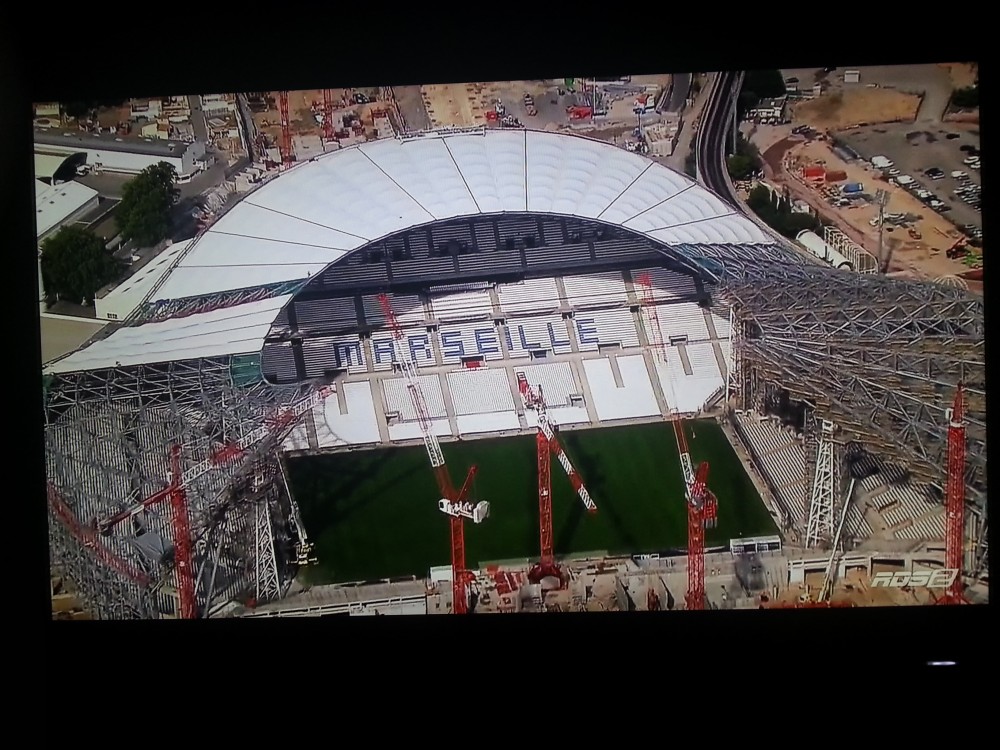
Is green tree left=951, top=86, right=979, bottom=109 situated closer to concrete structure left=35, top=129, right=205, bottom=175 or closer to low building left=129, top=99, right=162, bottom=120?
concrete structure left=35, top=129, right=205, bottom=175

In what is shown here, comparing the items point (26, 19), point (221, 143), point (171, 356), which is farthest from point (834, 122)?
point (26, 19)

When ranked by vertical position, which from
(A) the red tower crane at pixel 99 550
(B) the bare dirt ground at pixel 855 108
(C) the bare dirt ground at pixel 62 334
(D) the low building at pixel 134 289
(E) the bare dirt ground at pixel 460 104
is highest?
(E) the bare dirt ground at pixel 460 104

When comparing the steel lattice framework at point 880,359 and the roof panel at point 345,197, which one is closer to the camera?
the steel lattice framework at point 880,359

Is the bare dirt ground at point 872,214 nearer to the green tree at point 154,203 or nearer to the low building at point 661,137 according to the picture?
the low building at point 661,137

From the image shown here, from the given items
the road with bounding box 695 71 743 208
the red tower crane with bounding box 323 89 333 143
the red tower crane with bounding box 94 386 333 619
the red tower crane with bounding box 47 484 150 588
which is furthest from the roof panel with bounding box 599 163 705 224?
the red tower crane with bounding box 47 484 150 588

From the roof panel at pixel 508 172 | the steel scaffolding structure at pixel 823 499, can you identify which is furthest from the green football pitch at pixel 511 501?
the roof panel at pixel 508 172

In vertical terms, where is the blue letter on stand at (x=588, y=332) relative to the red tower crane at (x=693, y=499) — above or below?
above

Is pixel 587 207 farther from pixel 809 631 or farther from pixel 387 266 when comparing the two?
pixel 809 631

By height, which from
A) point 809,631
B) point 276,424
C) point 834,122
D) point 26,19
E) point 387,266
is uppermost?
point 26,19
